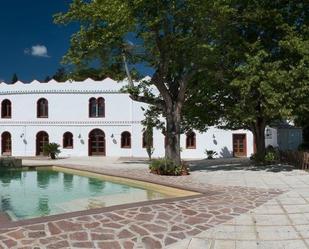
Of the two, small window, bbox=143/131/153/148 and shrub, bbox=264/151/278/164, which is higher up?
small window, bbox=143/131/153/148

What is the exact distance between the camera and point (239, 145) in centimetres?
3541

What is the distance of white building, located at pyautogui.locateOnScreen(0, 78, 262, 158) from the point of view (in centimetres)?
3522

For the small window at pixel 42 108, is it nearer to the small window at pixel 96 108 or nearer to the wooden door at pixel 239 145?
the small window at pixel 96 108

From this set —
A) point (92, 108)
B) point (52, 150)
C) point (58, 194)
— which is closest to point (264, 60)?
point (58, 194)

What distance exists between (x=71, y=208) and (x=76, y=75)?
1016 cm

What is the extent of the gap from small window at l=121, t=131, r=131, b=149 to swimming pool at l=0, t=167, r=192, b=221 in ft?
47.7

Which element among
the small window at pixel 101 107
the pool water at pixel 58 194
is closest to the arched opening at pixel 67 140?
the small window at pixel 101 107

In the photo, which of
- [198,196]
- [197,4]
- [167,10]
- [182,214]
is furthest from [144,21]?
[182,214]

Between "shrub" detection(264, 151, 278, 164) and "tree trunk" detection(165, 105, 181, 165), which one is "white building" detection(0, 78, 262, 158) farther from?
"tree trunk" detection(165, 105, 181, 165)

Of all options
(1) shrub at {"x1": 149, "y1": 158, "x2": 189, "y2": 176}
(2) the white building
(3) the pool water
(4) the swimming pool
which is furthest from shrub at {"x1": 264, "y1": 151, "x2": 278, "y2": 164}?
(2) the white building

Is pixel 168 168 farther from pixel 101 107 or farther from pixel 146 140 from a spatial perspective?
pixel 101 107

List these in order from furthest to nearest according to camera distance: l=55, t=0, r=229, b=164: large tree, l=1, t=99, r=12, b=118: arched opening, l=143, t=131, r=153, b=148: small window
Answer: l=1, t=99, r=12, b=118: arched opening → l=143, t=131, r=153, b=148: small window → l=55, t=0, r=229, b=164: large tree

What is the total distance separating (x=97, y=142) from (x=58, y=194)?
21932 millimetres

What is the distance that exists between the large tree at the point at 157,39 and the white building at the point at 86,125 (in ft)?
50.4
